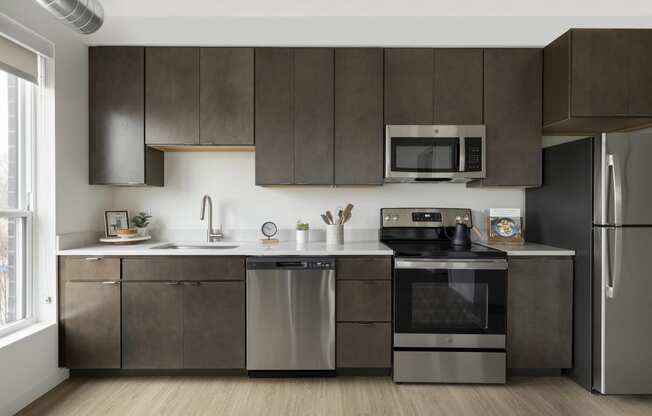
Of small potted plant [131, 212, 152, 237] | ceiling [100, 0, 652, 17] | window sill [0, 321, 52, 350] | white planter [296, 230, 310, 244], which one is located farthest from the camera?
small potted plant [131, 212, 152, 237]

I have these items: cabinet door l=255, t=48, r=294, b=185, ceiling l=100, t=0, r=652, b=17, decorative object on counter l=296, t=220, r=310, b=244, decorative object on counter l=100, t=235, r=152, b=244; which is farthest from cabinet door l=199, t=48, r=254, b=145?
decorative object on counter l=100, t=235, r=152, b=244

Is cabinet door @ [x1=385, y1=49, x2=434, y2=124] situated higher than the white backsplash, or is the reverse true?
cabinet door @ [x1=385, y1=49, x2=434, y2=124]

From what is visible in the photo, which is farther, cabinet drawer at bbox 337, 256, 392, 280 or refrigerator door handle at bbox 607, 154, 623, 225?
cabinet drawer at bbox 337, 256, 392, 280

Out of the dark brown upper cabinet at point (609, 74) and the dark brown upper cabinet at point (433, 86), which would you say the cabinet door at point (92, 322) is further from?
the dark brown upper cabinet at point (609, 74)

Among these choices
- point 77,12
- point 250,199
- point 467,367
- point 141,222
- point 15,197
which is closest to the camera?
point 77,12

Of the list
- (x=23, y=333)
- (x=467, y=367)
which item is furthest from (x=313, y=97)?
(x=23, y=333)

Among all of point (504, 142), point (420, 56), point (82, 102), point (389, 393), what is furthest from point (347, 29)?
point (389, 393)

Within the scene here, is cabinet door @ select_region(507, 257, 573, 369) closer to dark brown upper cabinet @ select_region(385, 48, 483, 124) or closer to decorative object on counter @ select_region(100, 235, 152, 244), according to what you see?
dark brown upper cabinet @ select_region(385, 48, 483, 124)

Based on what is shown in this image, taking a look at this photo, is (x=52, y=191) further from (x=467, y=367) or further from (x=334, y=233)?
(x=467, y=367)

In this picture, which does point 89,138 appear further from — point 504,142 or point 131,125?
point 504,142

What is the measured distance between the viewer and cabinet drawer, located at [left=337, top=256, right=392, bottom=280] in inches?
106

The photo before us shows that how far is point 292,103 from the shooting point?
9.75ft

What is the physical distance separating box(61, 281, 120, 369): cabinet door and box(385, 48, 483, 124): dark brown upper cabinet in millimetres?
2283

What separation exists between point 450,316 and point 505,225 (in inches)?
38.3
